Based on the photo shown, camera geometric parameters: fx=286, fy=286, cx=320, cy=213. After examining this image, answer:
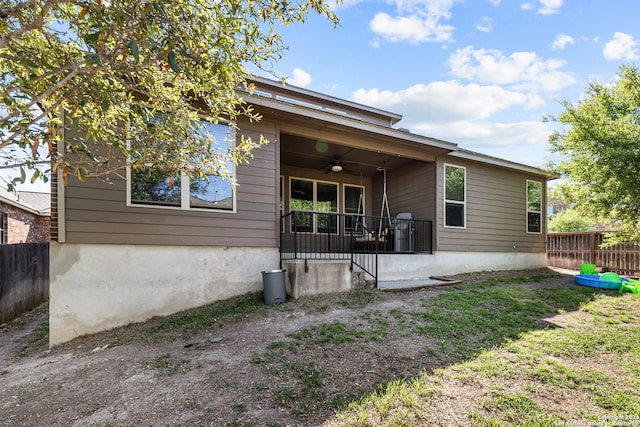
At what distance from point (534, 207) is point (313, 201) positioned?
7.28 meters

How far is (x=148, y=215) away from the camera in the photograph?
479 centimetres

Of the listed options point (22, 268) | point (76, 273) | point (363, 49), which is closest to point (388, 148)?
point (363, 49)

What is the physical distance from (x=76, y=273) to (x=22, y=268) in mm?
3998

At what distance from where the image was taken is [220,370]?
296 centimetres

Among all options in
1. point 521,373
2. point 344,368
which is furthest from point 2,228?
point 521,373

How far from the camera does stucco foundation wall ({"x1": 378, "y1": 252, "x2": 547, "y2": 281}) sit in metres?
6.95

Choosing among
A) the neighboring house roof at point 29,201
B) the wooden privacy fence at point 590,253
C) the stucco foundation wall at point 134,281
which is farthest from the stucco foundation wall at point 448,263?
the neighboring house roof at point 29,201

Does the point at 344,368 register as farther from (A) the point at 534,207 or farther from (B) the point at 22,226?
(B) the point at 22,226

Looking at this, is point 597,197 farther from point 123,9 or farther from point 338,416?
point 123,9

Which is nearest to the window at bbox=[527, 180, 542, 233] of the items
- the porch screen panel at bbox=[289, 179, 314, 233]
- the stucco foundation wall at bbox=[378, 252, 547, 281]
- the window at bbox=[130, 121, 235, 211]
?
the stucco foundation wall at bbox=[378, 252, 547, 281]

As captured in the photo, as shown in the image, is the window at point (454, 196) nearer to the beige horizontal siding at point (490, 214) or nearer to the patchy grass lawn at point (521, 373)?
the beige horizontal siding at point (490, 214)

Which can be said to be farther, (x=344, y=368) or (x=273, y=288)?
(x=273, y=288)

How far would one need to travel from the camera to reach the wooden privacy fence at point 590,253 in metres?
8.73

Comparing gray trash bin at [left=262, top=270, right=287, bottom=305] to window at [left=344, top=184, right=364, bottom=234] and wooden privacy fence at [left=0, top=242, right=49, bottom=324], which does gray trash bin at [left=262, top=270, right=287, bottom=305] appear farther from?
wooden privacy fence at [left=0, top=242, right=49, bottom=324]
